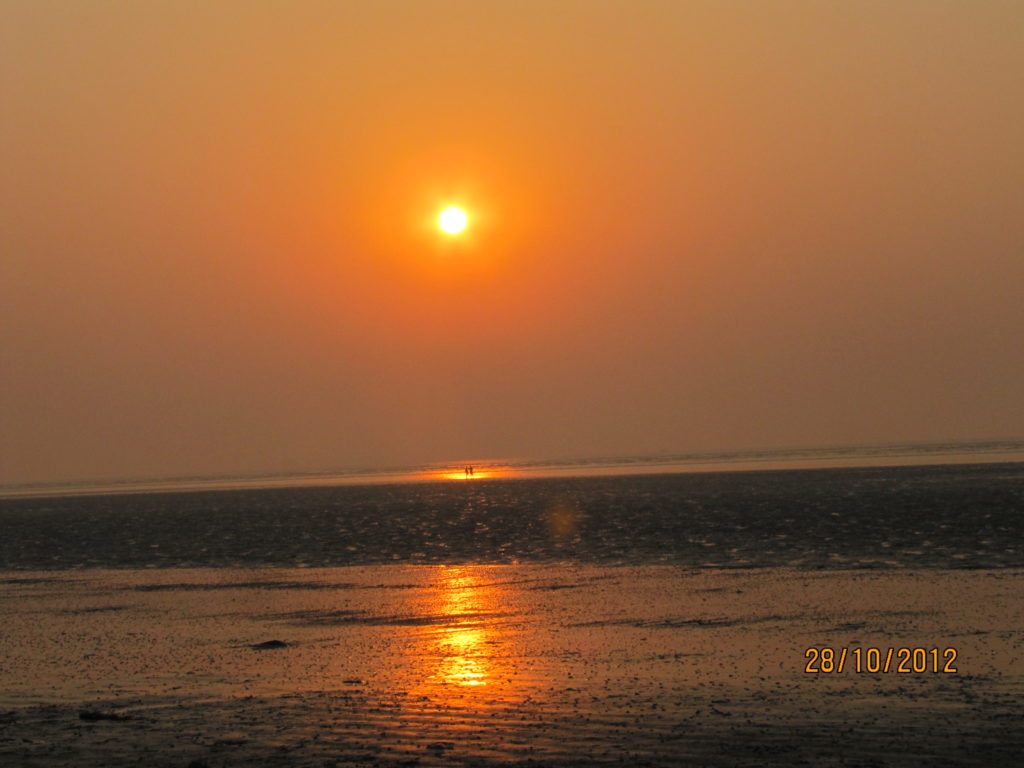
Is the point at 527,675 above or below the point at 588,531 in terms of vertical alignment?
below

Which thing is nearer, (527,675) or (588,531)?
(527,675)

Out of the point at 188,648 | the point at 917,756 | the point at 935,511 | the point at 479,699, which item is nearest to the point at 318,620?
the point at 188,648

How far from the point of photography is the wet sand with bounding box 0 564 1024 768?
13.8 meters

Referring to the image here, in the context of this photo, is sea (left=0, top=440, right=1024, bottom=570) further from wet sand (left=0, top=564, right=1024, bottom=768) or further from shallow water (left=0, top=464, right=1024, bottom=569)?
wet sand (left=0, top=564, right=1024, bottom=768)

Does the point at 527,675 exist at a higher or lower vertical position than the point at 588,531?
lower

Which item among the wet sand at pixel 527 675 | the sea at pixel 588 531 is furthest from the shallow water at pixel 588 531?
the wet sand at pixel 527 675

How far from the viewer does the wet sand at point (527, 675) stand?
45.3 ft

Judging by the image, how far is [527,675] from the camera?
716 inches

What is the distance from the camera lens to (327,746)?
14.2 m

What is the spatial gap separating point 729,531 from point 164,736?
35046mm

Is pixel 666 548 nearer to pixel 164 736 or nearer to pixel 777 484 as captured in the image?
pixel 164 736

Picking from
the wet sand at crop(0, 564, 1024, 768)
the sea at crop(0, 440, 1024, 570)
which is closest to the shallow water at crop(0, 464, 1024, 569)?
the sea at crop(0, 440, 1024, 570)

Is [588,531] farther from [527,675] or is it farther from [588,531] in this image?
[527,675]

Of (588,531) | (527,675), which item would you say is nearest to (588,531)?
(588,531)
